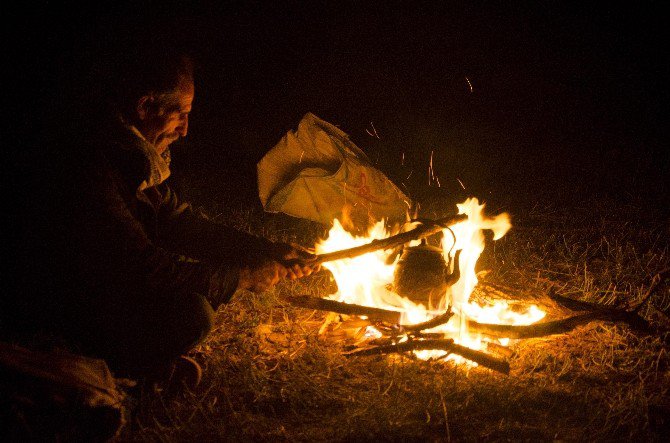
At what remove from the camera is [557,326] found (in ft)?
10.6

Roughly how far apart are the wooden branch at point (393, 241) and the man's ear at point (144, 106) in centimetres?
122

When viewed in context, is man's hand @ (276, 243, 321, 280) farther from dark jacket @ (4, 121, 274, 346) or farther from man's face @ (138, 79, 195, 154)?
man's face @ (138, 79, 195, 154)

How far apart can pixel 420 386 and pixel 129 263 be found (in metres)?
1.63

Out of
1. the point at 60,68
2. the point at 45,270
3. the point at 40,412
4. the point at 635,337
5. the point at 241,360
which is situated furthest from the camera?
the point at 60,68

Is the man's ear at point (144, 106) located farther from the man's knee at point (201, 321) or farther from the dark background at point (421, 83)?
the dark background at point (421, 83)

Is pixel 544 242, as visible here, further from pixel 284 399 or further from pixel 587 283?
pixel 284 399

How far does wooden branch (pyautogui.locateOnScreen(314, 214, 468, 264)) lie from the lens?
11.0ft

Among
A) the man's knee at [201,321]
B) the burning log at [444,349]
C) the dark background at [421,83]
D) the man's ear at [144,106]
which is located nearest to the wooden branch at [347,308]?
the burning log at [444,349]

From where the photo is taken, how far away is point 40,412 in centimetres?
239

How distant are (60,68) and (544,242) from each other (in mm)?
6273

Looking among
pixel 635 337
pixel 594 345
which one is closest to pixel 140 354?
pixel 594 345

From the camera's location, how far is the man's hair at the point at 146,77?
2922 mm

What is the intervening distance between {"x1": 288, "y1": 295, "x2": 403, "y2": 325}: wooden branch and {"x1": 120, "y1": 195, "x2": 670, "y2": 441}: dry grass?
226 mm

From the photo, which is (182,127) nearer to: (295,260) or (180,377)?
(295,260)
